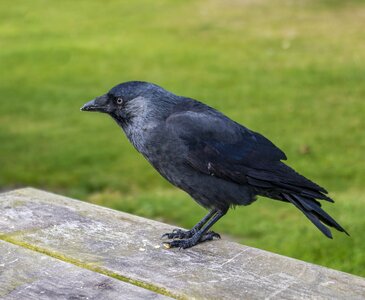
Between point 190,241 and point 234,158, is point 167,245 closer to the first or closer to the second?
point 190,241

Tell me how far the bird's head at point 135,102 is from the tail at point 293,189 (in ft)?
1.57

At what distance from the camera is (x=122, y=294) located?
229 centimetres

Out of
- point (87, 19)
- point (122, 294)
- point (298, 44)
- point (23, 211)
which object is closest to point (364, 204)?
point (23, 211)

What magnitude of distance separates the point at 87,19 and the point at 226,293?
14376mm

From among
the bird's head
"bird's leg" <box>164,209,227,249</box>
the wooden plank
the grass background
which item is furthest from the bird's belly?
the grass background

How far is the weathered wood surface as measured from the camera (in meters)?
2.38

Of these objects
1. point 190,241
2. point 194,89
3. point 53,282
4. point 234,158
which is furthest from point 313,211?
point 194,89

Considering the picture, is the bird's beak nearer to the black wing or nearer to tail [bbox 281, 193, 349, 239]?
the black wing

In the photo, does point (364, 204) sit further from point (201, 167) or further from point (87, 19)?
point (87, 19)

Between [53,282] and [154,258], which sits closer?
[53,282]

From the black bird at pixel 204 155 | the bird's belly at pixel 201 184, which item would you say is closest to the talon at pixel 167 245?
the black bird at pixel 204 155

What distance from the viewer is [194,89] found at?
411 inches

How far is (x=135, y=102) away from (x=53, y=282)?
107cm

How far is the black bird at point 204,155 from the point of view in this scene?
313 centimetres
